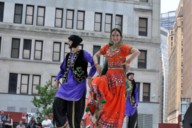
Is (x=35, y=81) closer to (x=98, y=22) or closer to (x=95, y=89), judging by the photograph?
(x=98, y=22)

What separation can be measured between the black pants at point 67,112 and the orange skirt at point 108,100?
37cm

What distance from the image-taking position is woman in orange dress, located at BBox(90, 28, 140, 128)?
666 cm

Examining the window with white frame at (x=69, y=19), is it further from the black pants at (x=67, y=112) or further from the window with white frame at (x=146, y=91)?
the black pants at (x=67, y=112)

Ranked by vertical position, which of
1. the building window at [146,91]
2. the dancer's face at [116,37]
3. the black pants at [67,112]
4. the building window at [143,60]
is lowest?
the building window at [146,91]

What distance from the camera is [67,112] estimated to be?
6945mm

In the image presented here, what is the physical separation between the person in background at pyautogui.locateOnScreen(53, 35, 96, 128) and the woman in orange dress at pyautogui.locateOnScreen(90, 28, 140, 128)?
30 centimetres

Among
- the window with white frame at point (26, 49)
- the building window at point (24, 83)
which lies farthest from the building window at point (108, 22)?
the building window at point (24, 83)

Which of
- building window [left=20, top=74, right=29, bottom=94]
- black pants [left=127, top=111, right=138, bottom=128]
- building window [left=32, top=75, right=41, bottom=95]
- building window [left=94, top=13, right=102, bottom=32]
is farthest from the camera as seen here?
building window [left=94, top=13, right=102, bottom=32]

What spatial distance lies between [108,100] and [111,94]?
12cm

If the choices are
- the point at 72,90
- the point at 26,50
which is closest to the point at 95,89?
the point at 72,90

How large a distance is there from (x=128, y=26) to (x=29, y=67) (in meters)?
12.3

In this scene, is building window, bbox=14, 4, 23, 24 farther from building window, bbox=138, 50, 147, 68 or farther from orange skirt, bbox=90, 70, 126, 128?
orange skirt, bbox=90, 70, 126, 128

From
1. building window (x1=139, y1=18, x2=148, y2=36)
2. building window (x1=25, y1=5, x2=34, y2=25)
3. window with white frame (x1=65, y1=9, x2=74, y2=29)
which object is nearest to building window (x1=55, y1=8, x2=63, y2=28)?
window with white frame (x1=65, y1=9, x2=74, y2=29)

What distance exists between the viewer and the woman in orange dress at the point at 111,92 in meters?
6.66
